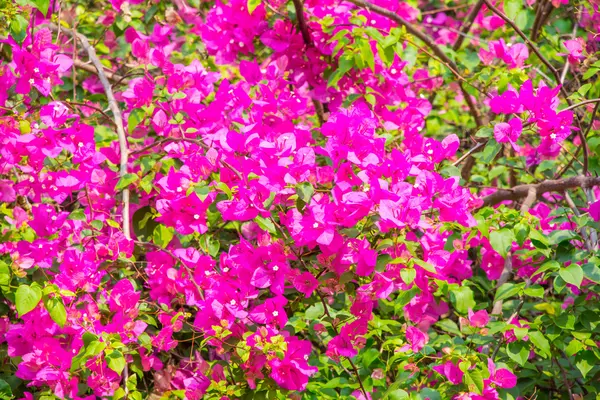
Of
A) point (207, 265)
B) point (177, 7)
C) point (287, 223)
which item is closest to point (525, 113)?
point (287, 223)

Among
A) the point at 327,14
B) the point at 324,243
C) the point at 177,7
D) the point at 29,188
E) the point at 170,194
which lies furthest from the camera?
the point at 177,7

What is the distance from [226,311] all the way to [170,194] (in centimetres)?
A: 34

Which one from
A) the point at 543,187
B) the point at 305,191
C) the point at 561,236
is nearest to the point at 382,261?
the point at 305,191

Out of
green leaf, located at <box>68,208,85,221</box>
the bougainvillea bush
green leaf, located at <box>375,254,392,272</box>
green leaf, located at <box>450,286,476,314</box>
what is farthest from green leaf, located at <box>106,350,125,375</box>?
green leaf, located at <box>450,286,476,314</box>

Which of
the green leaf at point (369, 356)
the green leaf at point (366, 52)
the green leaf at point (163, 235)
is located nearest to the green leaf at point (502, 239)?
the green leaf at point (369, 356)

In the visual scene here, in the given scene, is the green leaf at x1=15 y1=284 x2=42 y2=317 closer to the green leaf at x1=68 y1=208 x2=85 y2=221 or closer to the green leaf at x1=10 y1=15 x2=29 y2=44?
the green leaf at x1=68 y1=208 x2=85 y2=221

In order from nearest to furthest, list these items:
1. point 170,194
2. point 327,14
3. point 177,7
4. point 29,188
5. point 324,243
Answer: point 324,243
point 170,194
point 29,188
point 327,14
point 177,7

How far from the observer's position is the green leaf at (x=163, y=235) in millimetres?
2439

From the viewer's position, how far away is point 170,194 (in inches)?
89.9

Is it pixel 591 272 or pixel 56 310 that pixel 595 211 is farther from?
pixel 56 310

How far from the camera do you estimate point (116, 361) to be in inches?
81.6

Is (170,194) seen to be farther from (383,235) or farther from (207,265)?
(383,235)

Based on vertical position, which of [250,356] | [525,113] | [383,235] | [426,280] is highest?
[525,113]

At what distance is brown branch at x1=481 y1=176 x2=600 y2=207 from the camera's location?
2.56 m
